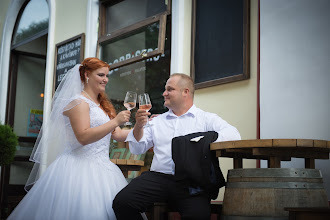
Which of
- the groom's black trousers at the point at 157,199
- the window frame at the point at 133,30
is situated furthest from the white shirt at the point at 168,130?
the window frame at the point at 133,30

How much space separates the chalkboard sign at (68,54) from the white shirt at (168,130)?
10.5 feet

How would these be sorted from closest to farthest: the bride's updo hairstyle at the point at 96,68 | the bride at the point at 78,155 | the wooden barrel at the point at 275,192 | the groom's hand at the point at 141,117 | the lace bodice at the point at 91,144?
the wooden barrel at the point at 275,192 < the groom's hand at the point at 141,117 < the bride at the point at 78,155 < the lace bodice at the point at 91,144 < the bride's updo hairstyle at the point at 96,68

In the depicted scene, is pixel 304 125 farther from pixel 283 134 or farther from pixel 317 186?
pixel 317 186

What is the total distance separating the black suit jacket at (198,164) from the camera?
101 inches

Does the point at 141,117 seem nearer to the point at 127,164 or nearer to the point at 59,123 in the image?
the point at 59,123

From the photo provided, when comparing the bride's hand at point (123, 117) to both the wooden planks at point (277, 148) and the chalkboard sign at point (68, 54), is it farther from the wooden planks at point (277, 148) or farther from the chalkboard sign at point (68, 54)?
the chalkboard sign at point (68, 54)

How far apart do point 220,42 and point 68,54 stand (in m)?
3.10

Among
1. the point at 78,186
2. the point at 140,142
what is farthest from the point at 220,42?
the point at 78,186

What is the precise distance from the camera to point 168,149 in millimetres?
2984

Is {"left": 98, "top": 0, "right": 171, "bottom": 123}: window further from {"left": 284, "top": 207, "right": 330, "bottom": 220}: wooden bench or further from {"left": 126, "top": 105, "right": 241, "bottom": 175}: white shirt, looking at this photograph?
{"left": 284, "top": 207, "right": 330, "bottom": 220}: wooden bench

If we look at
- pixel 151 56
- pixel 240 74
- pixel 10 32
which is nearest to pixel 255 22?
pixel 240 74

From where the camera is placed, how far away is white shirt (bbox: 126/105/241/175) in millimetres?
2932

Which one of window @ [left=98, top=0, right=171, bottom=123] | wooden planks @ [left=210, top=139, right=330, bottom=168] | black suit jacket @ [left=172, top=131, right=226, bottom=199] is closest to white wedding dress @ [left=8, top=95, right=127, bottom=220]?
Answer: black suit jacket @ [left=172, top=131, right=226, bottom=199]

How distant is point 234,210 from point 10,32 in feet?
23.1
